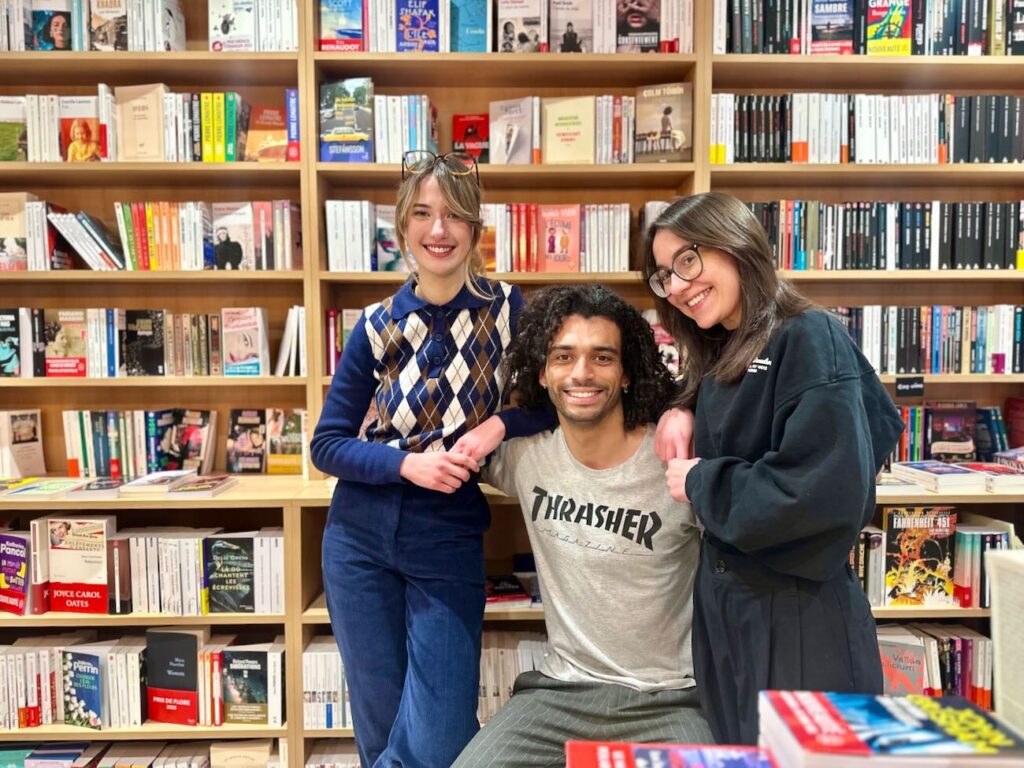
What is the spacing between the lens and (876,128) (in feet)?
7.88

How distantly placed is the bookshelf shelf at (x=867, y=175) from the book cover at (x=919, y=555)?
115 centimetres

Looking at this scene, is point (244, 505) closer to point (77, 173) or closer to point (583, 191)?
point (77, 173)

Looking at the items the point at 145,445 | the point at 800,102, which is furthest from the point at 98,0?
the point at 800,102

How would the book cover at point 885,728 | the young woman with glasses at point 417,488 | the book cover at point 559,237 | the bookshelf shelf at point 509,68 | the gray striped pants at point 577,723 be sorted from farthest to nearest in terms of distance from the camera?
the book cover at point 559,237 < the bookshelf shelf at point 509,68 < the young woman with glasses at point 417,488 < the gray striped pants at point 577,723 < the book cover at point 885,728

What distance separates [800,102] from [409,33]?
136 centimetres

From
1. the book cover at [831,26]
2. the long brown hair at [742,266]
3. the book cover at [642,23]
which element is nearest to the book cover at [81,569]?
the long brown hair at [742,266]

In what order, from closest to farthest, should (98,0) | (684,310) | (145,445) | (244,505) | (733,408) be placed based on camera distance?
(733,408) → (684,310) → (244,505) → (98,0) → (145,445)

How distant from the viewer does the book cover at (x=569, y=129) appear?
Result: 94.1 inches

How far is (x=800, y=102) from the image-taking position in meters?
2.38

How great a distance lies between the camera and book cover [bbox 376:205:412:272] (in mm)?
2449

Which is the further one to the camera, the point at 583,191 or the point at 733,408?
the point at 583,191

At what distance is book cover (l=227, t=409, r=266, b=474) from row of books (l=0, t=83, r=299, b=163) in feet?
3.01

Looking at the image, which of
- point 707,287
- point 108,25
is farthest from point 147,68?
point 707,287

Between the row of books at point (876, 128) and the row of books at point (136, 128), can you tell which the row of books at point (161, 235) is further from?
the row of books at point (876, 128)
